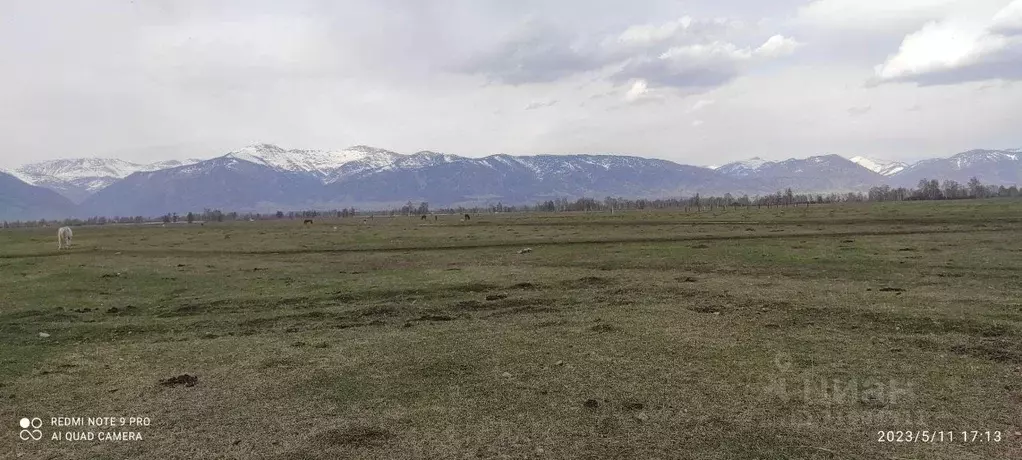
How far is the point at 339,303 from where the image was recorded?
22.8 m

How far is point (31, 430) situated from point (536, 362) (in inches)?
374

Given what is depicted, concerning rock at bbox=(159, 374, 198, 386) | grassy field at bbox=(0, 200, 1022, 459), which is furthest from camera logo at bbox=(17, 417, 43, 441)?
rock at bbox=(159, 374, 198, 386)

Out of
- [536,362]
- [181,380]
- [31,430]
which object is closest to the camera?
[31,430]

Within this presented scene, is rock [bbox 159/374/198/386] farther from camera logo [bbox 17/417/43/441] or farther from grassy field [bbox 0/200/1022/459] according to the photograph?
camera logo [bbox 17/417/43/441]

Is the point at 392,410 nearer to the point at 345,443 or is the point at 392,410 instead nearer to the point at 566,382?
the point at 345,443

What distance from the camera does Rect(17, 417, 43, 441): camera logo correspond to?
10.2m

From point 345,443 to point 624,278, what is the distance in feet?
62.0

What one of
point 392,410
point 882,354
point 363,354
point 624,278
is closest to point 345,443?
point 392,410

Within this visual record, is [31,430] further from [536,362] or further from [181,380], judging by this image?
[536,362]

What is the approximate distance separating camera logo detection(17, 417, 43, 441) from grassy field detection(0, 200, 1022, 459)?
0.48 ft

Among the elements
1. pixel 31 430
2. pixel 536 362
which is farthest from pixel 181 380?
pixel 536 362

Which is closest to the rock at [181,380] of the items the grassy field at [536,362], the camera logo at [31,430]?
the grassy field at [536,362]

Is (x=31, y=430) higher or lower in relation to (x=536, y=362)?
lower

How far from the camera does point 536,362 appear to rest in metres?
13.9
